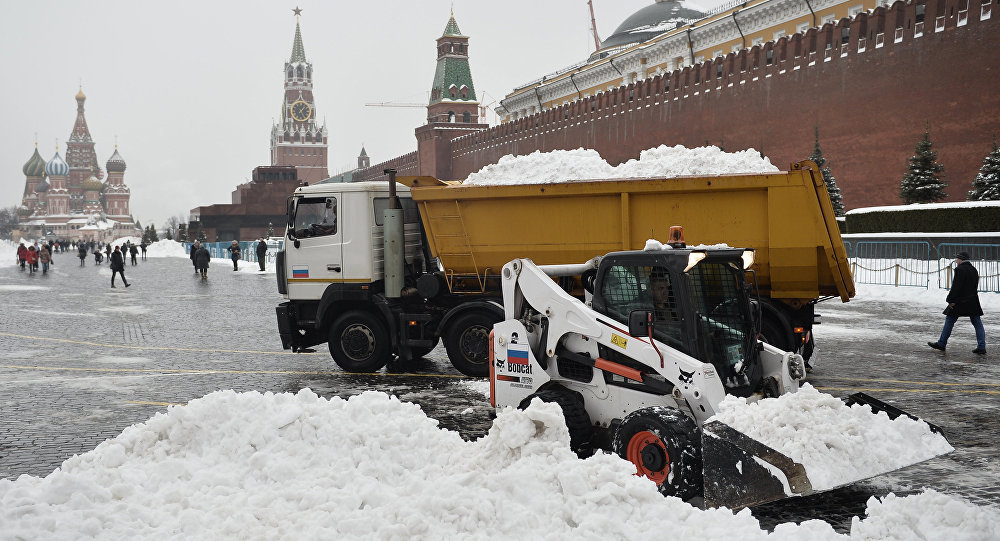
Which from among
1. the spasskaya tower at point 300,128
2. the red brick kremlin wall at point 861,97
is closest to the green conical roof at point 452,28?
the red brick kremlin wall at point 861,97

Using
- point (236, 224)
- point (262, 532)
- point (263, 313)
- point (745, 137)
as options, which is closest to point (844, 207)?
point (745, 137)

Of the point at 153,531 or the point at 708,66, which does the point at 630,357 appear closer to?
the point at 153,531

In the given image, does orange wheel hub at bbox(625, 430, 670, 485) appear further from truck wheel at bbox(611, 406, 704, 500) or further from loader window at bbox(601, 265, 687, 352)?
loader window at bbox(601, 265, 687, 352)

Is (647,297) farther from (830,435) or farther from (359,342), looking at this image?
(359,342)

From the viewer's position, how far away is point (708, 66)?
4338 cm

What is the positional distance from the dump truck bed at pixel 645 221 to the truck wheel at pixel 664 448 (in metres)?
4.50

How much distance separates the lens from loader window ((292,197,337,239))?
10656 mm

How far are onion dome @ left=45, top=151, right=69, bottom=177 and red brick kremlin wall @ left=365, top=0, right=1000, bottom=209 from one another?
155784mm

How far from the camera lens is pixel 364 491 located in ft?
Result: 14.7

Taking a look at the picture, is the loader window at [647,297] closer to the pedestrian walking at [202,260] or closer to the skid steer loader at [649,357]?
the skid steer loader at [649,357]

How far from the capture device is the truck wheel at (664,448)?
17.0ft

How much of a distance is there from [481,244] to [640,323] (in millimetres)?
4918

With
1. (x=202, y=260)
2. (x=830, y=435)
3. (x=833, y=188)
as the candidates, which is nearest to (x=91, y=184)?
(x=202, y=260)

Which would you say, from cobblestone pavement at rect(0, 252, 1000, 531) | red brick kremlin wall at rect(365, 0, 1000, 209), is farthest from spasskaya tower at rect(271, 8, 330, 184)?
cobblestone pavement at rect(0, 252, 1000, 531)
